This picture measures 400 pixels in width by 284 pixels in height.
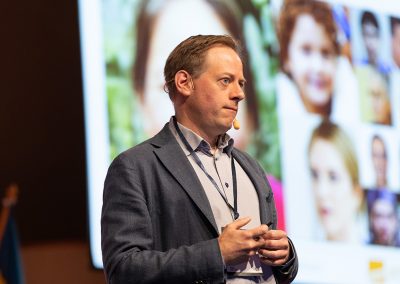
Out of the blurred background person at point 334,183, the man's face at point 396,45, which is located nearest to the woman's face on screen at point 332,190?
the blurred background person at point 334,183

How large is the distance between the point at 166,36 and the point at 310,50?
0.92 metres

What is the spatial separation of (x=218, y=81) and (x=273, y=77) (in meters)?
2.34

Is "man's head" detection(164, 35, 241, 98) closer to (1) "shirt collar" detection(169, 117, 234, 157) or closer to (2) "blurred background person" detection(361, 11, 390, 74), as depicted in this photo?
(1) "shirt collar" detection(169, 117, 234, 157)

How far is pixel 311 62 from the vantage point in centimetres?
496

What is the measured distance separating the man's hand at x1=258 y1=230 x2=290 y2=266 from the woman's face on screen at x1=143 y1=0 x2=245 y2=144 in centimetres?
212

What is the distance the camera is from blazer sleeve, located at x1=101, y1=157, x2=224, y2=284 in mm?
2227

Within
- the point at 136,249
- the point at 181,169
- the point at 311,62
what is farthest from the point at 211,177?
the point at 311,62

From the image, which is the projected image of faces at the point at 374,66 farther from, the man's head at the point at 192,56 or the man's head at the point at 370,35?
the man's head at the point at 192,56

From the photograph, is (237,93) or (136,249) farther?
(237,93)

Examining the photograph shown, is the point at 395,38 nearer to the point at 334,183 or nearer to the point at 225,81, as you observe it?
the point at 334,183

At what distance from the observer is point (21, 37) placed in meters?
5.16

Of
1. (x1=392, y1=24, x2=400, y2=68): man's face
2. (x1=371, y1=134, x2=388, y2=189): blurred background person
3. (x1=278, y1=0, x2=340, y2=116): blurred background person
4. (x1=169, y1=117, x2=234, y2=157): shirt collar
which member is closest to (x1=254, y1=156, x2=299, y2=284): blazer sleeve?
(x1=169, y1=117, x2=234, y2=157): shirt collar

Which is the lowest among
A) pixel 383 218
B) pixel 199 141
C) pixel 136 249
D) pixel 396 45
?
pixel 383 218

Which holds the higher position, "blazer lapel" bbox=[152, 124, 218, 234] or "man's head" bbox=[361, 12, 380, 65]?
"man's head" bbox=[361, 12, 380, 65]
